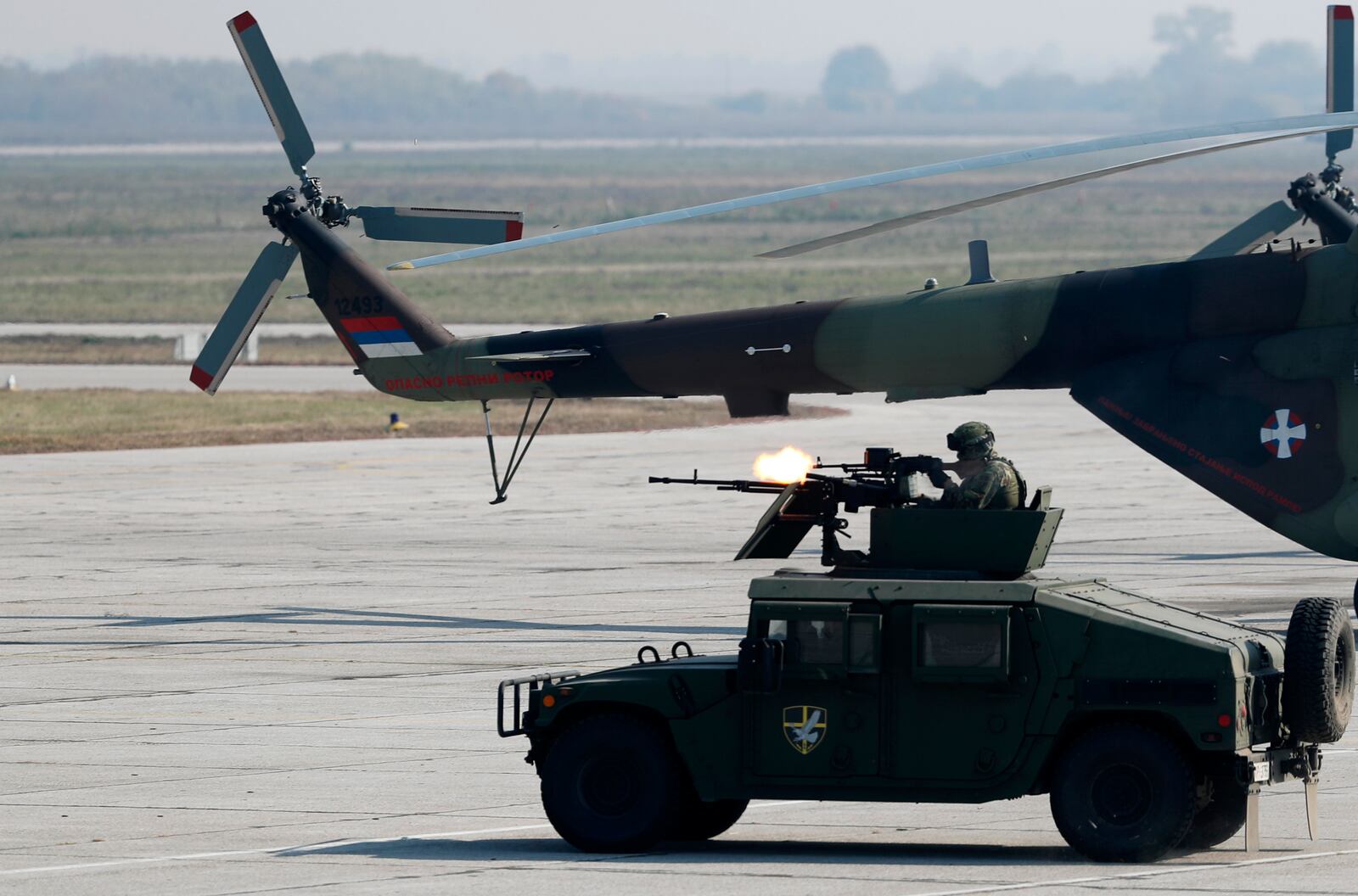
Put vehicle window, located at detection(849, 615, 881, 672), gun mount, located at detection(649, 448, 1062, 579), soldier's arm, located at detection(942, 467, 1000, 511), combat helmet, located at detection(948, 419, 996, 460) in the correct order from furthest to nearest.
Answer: combat helmet, located at detection(948, 419, 996, 460)
soldier's arm, located at detection(942, 467, 1000, 511)
gun mount, located at detection(649, 448, 1062, 579)
vehicle window, located at detection(849, 615, 881, 672)

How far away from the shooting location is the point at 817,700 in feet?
36.3

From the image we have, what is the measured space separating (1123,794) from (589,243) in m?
121

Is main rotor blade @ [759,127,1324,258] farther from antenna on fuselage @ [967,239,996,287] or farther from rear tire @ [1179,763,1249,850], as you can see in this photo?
rear tire @ [1179,763,1249,850]

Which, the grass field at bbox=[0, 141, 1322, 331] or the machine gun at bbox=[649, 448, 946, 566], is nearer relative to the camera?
the machine gun at bbox=[649, 448, 946, 566]

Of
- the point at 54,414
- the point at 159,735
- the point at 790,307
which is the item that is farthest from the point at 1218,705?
the point at 54,414

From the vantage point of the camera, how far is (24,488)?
33.2 metres

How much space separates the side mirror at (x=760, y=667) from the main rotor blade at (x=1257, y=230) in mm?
13572

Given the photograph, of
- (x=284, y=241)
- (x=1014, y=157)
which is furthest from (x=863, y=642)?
(x=284, y=241)

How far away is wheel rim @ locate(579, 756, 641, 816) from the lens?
11.2 m

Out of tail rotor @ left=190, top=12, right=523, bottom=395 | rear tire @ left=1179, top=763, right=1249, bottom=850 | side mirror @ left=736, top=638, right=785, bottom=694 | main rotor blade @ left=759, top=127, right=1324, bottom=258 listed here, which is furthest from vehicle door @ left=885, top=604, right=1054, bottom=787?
tail rotor @ left=190, top=12, right=523, bottom=395

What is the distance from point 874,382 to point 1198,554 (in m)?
6.62

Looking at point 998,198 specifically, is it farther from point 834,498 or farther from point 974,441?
point 834,498

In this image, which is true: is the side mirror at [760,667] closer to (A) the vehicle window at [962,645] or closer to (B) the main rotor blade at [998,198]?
(A) the vehicle window at [962,645]

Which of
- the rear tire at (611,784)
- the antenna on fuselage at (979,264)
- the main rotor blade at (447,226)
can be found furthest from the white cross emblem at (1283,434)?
the rear tire at (611,784)
